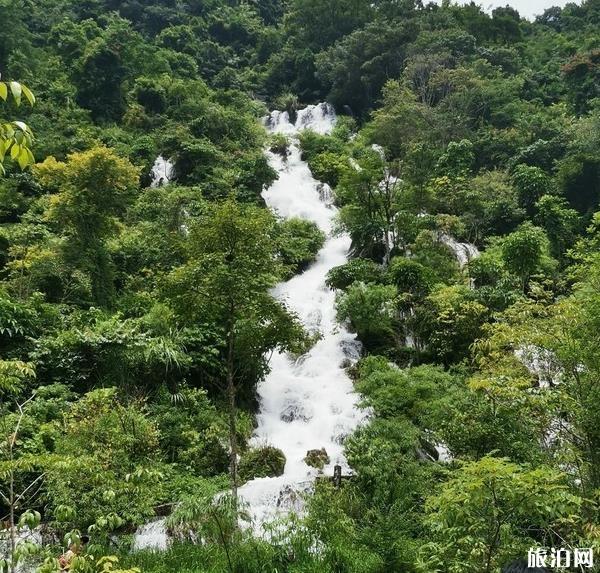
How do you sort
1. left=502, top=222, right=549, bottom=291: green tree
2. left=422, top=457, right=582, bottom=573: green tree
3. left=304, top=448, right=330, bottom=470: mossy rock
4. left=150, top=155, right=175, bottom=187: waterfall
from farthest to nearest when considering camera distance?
left=150, top=155, right=175, bottom=187: waterfall, left=502, top=222, right=549, bottom=291: green tree, left=304, top=448, right=330, bottom=470: mossy rock, left=422, top=457, right=582, bottom=573: green tree

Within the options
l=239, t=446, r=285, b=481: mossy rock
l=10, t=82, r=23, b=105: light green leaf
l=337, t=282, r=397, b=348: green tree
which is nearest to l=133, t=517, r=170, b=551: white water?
l=239, t=446, r=285, b=481: mossy rock

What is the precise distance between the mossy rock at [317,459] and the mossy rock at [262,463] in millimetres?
556

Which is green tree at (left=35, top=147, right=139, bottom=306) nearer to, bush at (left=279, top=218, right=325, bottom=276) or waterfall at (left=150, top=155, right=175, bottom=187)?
bush at (left=279, top=218, right=325, bottom=276)

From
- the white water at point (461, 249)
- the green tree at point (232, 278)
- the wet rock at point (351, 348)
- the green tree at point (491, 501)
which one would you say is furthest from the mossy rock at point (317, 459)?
the white water at point (461, 249)

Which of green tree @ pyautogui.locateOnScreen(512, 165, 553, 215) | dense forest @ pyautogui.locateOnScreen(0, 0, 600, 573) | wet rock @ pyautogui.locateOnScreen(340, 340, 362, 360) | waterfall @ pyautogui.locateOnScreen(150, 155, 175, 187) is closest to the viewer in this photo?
dense forest @ pyautogui.locateOnScreen(0, 0, 600, 573)

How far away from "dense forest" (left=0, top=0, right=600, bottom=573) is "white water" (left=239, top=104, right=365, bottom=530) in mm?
537

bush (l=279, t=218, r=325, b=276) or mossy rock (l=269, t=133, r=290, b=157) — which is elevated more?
mossy rock (l=269, t=133, r=290, b=157)

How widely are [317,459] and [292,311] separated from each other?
158 inches

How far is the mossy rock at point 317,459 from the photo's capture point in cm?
1160

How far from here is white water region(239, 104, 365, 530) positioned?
34.1 ft

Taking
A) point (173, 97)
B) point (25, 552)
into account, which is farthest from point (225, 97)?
point (25, 552)

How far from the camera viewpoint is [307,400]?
14.5 m

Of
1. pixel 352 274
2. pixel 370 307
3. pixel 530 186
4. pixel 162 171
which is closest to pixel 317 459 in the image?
pixel 370 307

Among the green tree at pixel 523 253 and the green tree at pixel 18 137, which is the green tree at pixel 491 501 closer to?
the green tree at pixel 18 137
